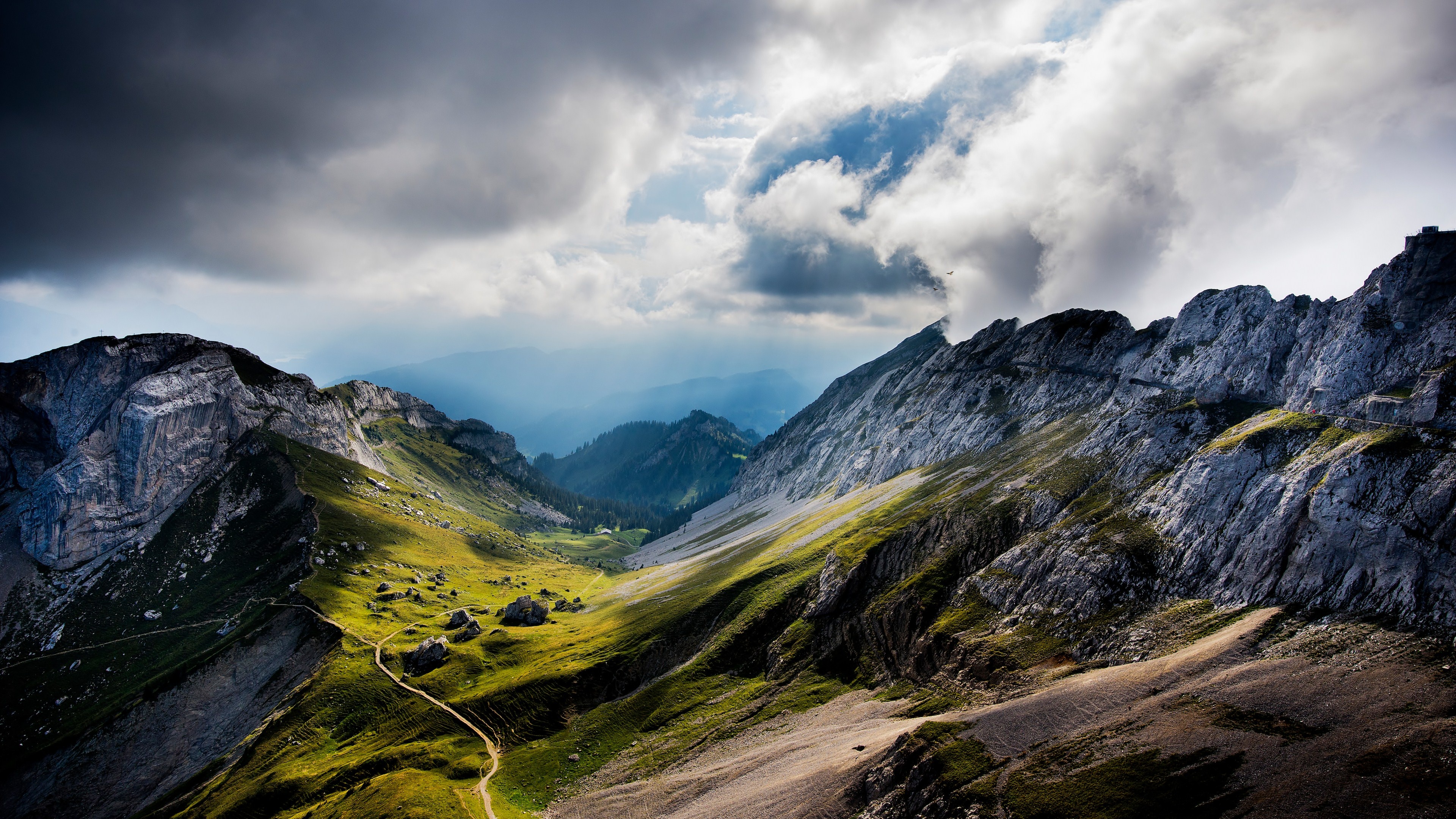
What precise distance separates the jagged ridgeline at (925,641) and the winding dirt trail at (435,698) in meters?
1.13

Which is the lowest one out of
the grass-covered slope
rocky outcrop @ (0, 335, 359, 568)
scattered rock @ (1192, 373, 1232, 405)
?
the grass-covered slope

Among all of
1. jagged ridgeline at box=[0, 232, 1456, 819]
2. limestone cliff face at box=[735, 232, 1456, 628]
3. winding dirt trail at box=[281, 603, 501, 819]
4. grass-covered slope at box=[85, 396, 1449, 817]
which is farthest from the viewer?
winding dirt trail at box=[281, 603, 501, 819]

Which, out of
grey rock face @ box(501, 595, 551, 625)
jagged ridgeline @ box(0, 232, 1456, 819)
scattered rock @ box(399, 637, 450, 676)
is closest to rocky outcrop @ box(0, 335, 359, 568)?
jagged ridgeline @ box(0, 232, 1456, 819)

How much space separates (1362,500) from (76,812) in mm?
211100

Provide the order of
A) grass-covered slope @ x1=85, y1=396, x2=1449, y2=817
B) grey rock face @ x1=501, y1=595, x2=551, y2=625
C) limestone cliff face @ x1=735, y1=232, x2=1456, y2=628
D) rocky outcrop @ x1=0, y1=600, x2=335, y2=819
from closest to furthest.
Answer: limestone cliff face @ x1=735, y1=232, x2=1456, y2=628, grass-covered slope @ x1=85, y1=396, x2=1449, y2=817, rocky outcrop @ x1=0, y1=600, x2=335, y2=819, grey rock face @ x1=501, y1=595, x2=551, y2=625

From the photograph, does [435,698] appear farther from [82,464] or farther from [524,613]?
[82,464]

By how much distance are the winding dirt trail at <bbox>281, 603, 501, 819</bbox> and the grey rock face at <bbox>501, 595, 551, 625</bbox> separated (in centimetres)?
1121

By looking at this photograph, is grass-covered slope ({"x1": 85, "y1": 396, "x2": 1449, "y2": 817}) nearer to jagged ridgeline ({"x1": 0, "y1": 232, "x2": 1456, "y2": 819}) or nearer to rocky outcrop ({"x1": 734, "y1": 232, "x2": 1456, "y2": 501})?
jagged ridgeline ({"x1": 0, "y1": 232, "x2": 1456, "y2": 819})

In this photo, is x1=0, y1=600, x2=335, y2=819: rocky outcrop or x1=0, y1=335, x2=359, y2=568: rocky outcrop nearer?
x1=0, y1=600, x2=335, y2=819: rocky outcrop

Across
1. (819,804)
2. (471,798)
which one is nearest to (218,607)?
(471,798)

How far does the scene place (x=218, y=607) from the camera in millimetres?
152500

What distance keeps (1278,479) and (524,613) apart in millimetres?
155671

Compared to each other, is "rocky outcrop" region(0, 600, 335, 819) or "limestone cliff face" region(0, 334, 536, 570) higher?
"limestone cliff face" region(0, 334, 536, 570)

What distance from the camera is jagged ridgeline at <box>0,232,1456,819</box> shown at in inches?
2124
